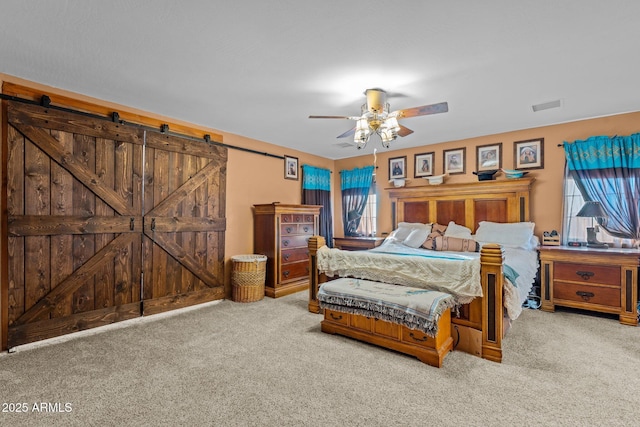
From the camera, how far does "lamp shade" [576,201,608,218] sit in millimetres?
3768

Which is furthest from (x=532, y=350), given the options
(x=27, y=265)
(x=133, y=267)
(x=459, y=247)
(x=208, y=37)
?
(x=27, y=265)

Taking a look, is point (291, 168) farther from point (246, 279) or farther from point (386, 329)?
point (386, 329)

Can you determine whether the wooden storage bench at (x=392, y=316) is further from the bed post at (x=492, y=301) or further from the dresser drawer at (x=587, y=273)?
the dresser drawer at (x=587, y=273)

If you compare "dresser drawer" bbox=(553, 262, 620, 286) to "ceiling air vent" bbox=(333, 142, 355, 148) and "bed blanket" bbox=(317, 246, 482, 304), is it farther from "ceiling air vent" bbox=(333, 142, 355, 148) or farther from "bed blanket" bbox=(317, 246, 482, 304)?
"ceiling air vent" bbox=(333, 142, 355, 148)

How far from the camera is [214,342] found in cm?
Result: 299

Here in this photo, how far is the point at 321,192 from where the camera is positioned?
6.33 meters

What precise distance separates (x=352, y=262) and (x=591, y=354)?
2.24 metres

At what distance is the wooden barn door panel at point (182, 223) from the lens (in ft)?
12.5

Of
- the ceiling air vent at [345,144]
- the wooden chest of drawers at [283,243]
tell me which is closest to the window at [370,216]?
the ceiling air vent at [345,144]

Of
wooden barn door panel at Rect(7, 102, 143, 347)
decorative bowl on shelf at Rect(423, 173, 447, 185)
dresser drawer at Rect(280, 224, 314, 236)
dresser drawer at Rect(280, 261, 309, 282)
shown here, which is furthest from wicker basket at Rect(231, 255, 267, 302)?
decorative bowl on shelf at Rect(423, 173, 447, 185)

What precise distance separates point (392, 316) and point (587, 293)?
2705mm

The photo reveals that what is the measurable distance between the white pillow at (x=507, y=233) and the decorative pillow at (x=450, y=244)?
0.23m

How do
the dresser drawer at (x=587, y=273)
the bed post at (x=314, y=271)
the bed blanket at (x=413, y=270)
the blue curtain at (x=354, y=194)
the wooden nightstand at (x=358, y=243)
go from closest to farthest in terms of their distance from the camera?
1. the bed blanket at (x=413, y=270)
2. the dresser drawer at (x=587, y=273)
3. the bed post at (x=314, y=271)
4. the wooden nightstand at (x=358, y=243)
5. the blue curtain at (x=354, y=194)

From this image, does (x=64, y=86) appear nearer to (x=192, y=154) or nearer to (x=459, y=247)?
(x=192, y=154)
